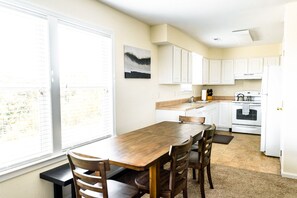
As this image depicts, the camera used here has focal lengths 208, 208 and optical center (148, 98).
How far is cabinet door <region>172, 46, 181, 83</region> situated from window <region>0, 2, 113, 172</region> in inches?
67.2

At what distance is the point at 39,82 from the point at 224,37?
4331 mm

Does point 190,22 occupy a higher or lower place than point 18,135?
higher

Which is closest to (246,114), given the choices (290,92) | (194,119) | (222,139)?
(222,139)

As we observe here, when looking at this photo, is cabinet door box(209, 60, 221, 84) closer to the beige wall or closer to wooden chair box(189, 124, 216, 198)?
the beige wall

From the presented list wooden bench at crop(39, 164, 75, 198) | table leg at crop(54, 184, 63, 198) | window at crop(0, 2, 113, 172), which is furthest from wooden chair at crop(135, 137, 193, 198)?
window at crop(0, 2, 113, 172)

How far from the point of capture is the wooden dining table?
5.39 feet

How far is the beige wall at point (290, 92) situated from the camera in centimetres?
292

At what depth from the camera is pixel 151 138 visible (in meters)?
2.36

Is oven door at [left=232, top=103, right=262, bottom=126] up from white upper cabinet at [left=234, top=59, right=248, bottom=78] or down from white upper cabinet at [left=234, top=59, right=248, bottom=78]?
down

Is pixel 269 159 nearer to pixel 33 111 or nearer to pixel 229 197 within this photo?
pixel 229 197

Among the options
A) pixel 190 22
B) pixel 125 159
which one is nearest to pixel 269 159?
pixel 190 22

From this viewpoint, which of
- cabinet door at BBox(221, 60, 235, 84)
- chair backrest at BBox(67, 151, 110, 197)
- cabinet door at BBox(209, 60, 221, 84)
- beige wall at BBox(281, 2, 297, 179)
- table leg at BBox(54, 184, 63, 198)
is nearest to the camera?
chair backrest at BBox(67, 151, 110, 197)

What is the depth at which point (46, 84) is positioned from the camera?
225cm

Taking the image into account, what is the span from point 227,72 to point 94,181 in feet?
Answer: 19.1
